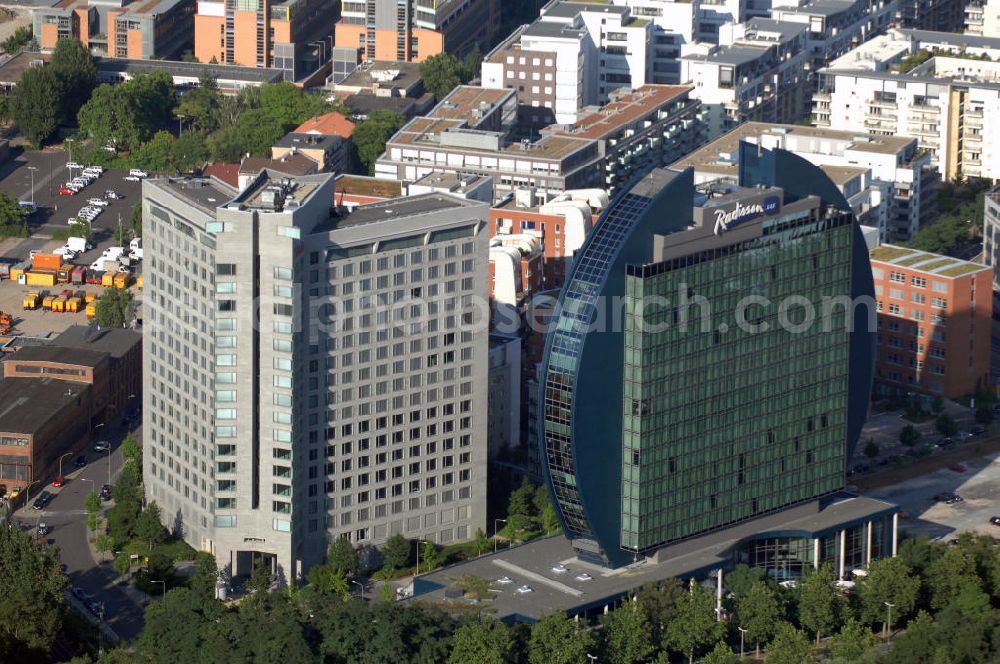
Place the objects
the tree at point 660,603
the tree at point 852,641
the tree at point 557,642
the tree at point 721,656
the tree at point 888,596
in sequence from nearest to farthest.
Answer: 1. the tree at point 557,642
2. the tree at point 721,656
3. the tree at point 852,641
4. the tree at point 660,603
5. the tree at point 888,596

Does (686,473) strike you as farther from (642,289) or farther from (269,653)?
(269,653)

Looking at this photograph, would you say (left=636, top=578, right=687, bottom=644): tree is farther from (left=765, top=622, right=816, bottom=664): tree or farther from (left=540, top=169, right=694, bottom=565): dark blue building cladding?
(left=765, top=622, right=816, bottom=664): tree

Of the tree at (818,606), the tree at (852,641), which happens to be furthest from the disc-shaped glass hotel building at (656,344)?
the tree at (852,641)

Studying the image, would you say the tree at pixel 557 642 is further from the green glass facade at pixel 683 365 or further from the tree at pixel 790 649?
the tree at pixel 790 649

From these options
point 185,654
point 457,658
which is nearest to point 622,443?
point 457,658

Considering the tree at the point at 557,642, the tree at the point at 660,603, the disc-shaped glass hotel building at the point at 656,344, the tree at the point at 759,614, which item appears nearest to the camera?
the tree at the point at 557,642

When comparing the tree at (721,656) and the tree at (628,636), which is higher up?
the tree at (628,636)
